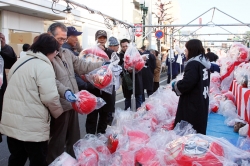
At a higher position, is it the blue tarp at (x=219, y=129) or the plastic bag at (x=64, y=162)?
the plastic bag at (x=64, y=162)

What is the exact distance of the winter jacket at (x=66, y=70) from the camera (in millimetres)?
2942

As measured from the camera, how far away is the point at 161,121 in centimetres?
440

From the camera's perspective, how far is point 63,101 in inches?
116

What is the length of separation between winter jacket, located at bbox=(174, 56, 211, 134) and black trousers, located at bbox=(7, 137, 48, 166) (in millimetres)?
1779

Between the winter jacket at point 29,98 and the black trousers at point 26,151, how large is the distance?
0.11m

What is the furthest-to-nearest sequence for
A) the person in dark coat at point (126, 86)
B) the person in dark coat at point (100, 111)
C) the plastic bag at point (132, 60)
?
the person in dark coat at point (126, 86), the plastic bag at point (132, 60), the person in dark coat at point (100, 111)

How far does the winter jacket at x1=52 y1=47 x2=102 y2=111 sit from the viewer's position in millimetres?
2942

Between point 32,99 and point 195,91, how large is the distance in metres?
1.97

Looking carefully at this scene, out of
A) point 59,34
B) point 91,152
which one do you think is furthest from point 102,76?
point 91,152

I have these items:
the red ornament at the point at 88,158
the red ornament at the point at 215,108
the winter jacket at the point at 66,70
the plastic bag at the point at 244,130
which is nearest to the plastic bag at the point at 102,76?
the winter jacket at the point at 66,70

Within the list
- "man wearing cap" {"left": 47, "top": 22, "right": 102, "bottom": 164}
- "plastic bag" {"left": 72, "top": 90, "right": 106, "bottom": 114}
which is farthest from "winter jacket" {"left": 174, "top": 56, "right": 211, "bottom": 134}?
"man wearing cap" {"left": 47, "top": 22, "right": 102, "bottom": 164}

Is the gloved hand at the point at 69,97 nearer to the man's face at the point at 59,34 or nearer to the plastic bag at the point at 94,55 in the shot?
the man's face at the point at 59,34

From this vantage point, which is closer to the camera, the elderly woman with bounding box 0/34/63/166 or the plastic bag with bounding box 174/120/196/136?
the elderly woman with bounding box 0/34/63/166

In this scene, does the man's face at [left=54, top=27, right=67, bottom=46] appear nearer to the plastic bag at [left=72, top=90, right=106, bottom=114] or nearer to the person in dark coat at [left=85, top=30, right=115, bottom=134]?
the plastic bag at [left=72, top=90, right=106, bottom=114]
